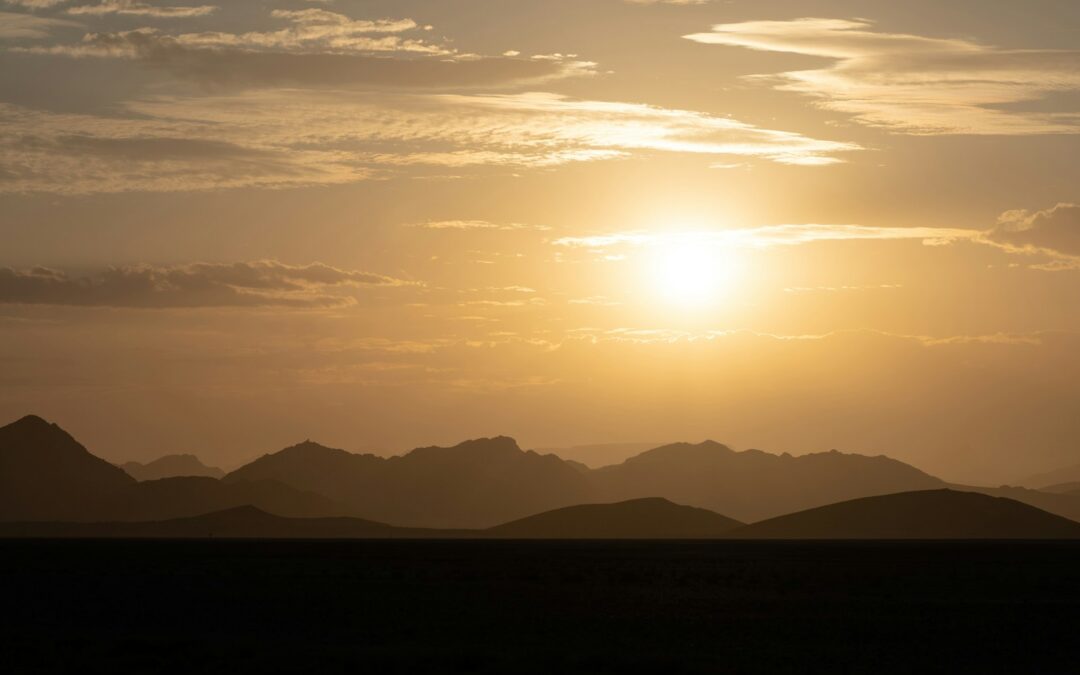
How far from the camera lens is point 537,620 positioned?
58.3m

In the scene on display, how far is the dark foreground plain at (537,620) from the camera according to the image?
4419 centimetres

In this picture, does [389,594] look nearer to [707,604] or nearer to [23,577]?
[707,604]

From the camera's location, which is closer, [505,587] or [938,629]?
[938,629]

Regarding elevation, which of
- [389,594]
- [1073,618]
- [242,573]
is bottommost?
[242,573]

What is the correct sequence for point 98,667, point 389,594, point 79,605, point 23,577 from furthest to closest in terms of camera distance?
point 23,577
point 389,594
point 79,605
point 98,667

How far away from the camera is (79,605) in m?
65.2

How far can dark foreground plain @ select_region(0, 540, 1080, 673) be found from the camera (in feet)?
145

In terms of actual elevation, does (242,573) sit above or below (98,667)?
below

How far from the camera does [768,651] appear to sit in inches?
1875

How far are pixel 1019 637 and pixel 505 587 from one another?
118 ft

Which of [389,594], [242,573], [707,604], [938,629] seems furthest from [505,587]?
[938,629]

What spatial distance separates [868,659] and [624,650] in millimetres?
8574

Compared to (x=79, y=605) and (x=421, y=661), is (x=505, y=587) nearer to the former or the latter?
(x=79, y=605)

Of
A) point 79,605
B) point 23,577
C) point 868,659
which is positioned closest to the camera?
point 868,659
